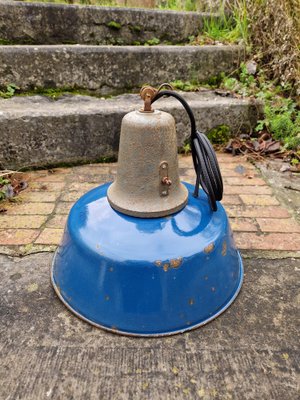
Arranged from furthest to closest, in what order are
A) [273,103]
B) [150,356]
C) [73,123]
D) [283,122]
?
[273,103] < [283,122] < [73,123] < [150,356]

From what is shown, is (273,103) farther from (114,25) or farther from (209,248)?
(209,248)

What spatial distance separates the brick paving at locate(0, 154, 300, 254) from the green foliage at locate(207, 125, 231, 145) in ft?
0.72

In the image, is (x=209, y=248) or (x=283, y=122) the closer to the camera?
(x=209, y=248)

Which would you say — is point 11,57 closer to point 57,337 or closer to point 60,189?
point 60,189

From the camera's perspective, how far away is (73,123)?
2154 millimetres

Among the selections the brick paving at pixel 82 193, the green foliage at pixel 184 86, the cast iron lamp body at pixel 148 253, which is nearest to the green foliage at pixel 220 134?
the brick paving at pixel 82 193

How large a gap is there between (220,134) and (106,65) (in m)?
1.00

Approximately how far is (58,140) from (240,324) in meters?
1.60

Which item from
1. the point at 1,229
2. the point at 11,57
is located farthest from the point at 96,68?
the point at 1,229

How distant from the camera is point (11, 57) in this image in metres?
2.24

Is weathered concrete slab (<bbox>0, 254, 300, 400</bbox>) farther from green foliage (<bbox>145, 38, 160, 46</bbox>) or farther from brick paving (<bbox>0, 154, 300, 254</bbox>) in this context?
green foliage (<bbox>145, 38, 160, 46</bbox>)

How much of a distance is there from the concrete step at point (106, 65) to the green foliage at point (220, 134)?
60cm

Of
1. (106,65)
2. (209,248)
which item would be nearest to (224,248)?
(209,248)

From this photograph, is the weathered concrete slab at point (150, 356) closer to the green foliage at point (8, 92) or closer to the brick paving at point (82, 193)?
the brick paving at point (82, 193)
